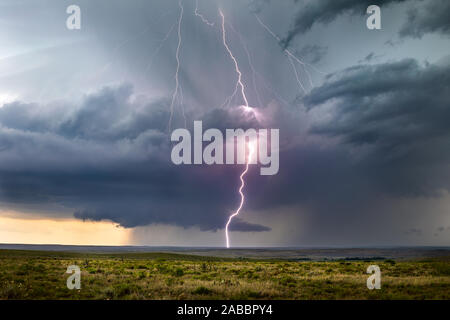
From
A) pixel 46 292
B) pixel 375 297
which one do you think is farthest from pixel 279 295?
pixel 46 292

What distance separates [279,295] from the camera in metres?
16.4

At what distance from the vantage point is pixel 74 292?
56.0ft
